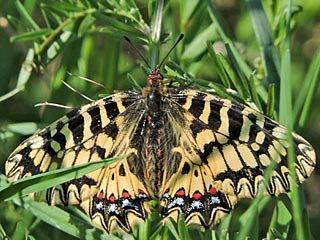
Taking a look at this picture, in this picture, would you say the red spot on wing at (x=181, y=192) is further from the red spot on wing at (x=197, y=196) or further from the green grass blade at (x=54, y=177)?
the green grass blade at (x=54, y=177)

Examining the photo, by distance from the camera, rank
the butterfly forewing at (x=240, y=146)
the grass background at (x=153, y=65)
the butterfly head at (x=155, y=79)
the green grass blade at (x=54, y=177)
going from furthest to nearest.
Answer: the butterfly head at (x=155, y=79) < the grass background at (x=153, y=65) < the butterfly forewing at (x=240, y=146) < the green grass blade at (x=54, y=177)

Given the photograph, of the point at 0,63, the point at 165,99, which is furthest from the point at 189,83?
the point at 0,63

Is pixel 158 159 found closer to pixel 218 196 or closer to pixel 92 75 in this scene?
pixel 218 196

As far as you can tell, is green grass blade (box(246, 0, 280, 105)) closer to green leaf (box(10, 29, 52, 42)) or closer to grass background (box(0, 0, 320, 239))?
grass background (box(0, 0, 320, 239))

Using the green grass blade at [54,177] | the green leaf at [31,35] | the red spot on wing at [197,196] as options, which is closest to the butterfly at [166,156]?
the red spot on wing at [197,196]

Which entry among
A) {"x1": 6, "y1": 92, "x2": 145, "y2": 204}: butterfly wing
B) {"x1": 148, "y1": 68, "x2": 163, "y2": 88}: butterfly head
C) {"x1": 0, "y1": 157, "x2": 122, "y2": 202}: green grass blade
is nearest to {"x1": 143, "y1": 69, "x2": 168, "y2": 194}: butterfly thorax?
{"x1": 148, "y1": 68, "x2": 163, "y2": 88}: butterfly head

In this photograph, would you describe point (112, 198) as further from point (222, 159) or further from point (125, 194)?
point (222, 159)

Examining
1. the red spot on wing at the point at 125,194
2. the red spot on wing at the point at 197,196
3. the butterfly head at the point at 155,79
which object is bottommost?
the red spot on wing at the point at 197,196
